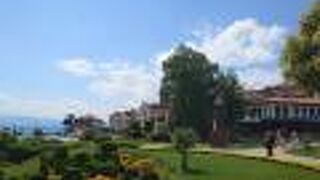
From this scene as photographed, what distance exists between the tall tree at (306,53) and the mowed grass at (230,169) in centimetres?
446

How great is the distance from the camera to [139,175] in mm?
25766

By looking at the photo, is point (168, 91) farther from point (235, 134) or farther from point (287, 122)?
point (287, 122)

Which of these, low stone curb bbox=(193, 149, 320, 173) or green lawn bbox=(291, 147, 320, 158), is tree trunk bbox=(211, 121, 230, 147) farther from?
low stone curb bbox=(193, 149, 320, 173)

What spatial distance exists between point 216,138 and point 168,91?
36.6 feet

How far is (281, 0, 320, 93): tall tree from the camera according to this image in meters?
45.8

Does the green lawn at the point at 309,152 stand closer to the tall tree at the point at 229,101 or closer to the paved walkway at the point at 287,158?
the paved walkway at the point at 287,158

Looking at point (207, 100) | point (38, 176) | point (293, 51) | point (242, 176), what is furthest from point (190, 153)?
point (38, 176)

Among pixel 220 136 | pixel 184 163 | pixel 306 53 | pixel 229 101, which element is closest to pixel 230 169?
pixel 184 163

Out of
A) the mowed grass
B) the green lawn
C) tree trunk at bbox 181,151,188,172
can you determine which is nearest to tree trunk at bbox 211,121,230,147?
the green lawn

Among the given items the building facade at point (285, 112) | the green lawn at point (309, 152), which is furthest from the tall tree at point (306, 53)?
the building facade at point (285, 112)

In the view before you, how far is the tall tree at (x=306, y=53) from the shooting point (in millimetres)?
45844

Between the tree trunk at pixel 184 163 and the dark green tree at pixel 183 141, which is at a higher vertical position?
the dark green tree at pixel 183 141

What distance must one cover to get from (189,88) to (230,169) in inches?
1186

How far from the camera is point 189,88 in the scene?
7188cm
